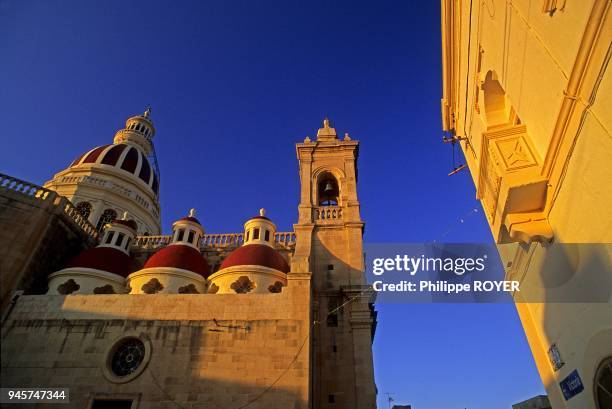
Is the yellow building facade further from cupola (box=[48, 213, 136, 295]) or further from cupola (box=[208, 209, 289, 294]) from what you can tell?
cupola (box=[48, 213, 136, 295])

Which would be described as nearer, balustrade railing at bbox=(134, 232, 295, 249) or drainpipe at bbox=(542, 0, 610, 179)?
drainpipe at bbox=(542, 0, 610, 179)

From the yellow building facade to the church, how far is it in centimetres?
717

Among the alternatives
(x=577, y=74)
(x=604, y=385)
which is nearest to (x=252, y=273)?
(x=604, y=385)

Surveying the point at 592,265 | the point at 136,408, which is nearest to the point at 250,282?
the point at 136,408

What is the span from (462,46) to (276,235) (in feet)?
44.4

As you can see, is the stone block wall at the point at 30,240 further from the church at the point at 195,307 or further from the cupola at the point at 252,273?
the cupola at the point at 252,273

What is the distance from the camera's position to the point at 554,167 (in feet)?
19.3

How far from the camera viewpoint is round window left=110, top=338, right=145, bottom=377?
12.4m

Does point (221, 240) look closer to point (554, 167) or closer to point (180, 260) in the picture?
point (180, 260)

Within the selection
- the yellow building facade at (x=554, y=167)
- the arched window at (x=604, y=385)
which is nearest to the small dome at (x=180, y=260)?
the yellow building facade at (x=554, y=167)

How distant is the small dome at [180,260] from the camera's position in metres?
17.2

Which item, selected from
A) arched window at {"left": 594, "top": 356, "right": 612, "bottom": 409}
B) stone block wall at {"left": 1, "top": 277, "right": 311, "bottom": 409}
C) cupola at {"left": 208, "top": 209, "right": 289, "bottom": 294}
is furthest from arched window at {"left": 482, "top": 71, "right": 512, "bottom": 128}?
cupola at {"left": 208, "top": 209, "right": 289, "bottom": 294}

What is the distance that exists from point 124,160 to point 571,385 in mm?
31496

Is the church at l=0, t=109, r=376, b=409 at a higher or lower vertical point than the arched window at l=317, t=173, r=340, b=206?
lower
